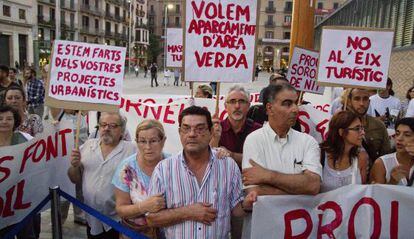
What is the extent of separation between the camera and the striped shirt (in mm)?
2482

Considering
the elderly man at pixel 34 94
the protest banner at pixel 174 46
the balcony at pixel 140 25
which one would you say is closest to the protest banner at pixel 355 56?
the protest banner at pixel 174 46

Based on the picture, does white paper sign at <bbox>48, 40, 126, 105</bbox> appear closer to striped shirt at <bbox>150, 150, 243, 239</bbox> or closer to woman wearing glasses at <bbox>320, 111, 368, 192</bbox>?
striped shirt at <bbox>150, 150, 243, 239</bbox>

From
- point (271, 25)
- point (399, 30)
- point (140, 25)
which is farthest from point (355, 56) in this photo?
point (140, 25)

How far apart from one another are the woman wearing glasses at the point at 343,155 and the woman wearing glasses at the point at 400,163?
10 cm

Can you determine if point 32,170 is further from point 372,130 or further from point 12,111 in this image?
point 372,130

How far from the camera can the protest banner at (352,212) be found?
8.86 feet

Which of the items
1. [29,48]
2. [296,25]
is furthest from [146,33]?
[296,25]

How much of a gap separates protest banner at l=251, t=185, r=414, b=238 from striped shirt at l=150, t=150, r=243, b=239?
0.84 feet

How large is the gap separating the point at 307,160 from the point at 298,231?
51 centimetres

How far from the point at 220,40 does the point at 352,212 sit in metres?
1.84

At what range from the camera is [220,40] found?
3709mm

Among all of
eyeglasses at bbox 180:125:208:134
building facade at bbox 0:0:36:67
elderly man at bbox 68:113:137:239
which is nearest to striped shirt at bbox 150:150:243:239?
eyeglasses at bbox 180:125:208:134

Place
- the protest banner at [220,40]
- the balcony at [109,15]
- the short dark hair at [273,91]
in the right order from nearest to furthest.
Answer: the short dark hair at [273,91], the protest banner at [220,40], the balcony at [109,15]

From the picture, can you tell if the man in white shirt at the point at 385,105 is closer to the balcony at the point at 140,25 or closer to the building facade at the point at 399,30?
the building facade at the point at 399,30
